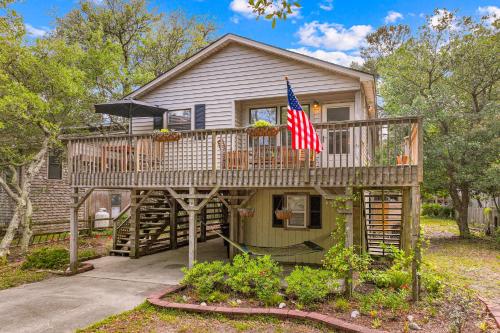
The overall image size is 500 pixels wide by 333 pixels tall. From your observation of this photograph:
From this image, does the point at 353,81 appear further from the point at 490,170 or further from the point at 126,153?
the point at 490,170

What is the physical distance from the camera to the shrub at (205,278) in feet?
23.8

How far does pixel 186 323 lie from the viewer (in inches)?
242

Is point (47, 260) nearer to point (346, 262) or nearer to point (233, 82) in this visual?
point (233, 82)

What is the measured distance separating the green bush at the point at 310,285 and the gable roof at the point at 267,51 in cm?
513

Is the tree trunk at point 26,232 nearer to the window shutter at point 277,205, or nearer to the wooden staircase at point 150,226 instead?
the wooden staircase at point 150,226

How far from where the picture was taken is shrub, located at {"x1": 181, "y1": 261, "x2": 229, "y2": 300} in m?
7.25

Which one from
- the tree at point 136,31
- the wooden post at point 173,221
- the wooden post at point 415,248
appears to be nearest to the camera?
the wooden post at point 415,248

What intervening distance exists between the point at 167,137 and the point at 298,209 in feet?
13.8

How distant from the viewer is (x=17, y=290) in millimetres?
7992

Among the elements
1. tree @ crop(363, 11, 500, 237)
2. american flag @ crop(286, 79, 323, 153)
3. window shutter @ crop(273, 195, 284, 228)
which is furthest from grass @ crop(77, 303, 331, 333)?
tree @ crop(363, 11, 500, 237)

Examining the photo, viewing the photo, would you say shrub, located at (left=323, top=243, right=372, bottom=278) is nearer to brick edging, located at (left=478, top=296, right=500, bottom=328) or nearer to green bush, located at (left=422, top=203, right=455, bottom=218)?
brick edging, located at (left=478, top=296, right=500, bottom=328)

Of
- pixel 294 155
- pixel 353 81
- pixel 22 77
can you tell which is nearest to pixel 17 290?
pixel 294 155

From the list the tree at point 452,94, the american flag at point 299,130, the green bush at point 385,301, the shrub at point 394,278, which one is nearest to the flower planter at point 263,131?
the american flag at point 299,130

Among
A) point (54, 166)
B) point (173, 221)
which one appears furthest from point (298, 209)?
point (54, 166)
